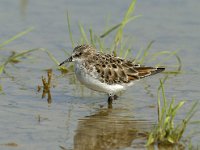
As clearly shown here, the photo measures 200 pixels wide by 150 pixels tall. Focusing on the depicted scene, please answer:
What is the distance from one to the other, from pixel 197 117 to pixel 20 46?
552 cm

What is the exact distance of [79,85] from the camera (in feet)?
43.5

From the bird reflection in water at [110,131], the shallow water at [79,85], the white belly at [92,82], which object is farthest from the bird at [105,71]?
the bird reflection in water at [110,131]

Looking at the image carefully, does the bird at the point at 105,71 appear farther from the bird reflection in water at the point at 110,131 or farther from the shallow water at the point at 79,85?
the bird reflection in water at the point at 110,131

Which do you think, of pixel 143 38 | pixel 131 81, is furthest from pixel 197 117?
pixel 143 38

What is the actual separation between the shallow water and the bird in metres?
0.30

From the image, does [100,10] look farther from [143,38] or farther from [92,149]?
[92,149]

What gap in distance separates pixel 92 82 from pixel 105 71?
0.40 meters

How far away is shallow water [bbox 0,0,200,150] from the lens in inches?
403

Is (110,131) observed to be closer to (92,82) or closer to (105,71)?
(92,82)

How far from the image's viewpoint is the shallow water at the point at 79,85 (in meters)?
10.2

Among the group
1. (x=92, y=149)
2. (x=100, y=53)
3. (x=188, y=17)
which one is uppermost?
(x=188, y=17)

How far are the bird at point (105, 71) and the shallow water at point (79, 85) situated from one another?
0.30 meters

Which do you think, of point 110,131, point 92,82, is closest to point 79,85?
point 92,82

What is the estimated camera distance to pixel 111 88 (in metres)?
12.4
